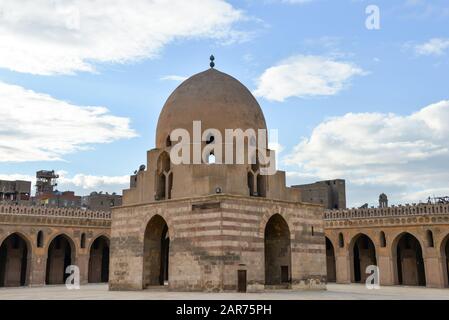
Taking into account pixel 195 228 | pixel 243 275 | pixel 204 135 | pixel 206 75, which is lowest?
pixel 243 275

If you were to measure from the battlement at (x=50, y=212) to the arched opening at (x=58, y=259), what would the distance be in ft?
7.17

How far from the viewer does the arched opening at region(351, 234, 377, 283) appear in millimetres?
36469

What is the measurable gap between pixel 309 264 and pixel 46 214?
18.1m

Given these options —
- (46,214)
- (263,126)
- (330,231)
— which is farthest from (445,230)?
(46,214)

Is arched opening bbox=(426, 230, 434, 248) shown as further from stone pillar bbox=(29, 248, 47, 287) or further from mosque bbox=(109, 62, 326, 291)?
stone pillar bbox=(29, 248, 47, 287)

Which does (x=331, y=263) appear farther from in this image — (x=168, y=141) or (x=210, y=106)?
(x=210, y=106)

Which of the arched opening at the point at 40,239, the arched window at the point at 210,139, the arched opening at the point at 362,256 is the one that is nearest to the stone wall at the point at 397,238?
the arched opening at the point at 362,256

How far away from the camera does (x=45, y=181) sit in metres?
53.9

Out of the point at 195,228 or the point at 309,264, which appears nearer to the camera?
the point at 195,228

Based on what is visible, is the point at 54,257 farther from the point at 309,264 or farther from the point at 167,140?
the point at 309,264

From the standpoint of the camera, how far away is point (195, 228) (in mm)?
20703

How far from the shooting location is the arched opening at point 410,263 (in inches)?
1363

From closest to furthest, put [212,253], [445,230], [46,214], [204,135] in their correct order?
[212,253] < [204,135] < [445,230] < [46,214]

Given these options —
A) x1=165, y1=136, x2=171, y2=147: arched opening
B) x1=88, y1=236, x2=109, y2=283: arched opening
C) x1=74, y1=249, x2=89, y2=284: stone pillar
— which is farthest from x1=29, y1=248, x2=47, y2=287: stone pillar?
x1=165, y1=136, x2=171, y2=147: arched opening
